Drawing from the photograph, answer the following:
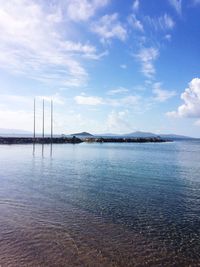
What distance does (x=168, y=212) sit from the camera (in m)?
15.6

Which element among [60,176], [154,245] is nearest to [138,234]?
[154,245]

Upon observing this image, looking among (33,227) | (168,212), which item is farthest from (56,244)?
(168,212)

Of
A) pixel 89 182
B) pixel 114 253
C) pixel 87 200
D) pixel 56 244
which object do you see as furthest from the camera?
pixel 89 182

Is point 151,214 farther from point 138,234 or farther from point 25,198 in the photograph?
point 25,198

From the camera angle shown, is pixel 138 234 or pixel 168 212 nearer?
pixel 138 234

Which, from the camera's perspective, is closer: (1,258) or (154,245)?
(1,258)

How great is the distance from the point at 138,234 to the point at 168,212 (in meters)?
4.02

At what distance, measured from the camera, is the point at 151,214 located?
598 inches

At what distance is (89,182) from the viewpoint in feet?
79.4

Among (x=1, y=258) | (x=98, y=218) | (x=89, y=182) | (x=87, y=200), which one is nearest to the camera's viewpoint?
(x=1, y=258)

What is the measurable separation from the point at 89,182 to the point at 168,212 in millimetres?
9777

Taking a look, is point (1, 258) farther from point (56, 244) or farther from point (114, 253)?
point (114, 253)

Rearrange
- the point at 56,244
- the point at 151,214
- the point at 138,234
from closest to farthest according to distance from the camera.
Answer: the point at 56,244 < the point at 138,234 < the point at 151,214

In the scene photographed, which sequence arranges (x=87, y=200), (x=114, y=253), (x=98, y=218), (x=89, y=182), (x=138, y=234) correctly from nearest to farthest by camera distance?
1. (x=114, y=253)
2. (x=138, y=234)
3. (x=98, y=218)
4. (x=87, y=200)
5. (x=89, y=182)
